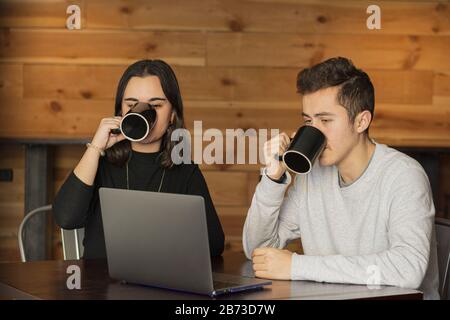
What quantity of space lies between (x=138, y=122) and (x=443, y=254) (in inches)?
34.0

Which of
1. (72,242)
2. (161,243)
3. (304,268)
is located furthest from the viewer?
(72,242)

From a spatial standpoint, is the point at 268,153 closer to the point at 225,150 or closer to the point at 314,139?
the point at 314,139

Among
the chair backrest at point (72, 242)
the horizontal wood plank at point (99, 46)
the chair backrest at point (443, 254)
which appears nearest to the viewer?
the chair backrest at point (443, 254)

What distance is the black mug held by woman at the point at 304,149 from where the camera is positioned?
1.93m

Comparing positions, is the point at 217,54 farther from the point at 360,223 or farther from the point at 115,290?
the point at 115,290

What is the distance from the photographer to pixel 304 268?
6.05ft

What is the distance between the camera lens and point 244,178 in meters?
3.77

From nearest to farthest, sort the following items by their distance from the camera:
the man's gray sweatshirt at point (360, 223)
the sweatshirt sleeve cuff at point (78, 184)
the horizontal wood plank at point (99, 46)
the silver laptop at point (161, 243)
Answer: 1. the silver laptop at point (161, 243)
2. the man's gray sweatshirt at point (360, 223)
3. the sweatshirt sleeve cuff at point (78, 184)
4. the horizontal wood plank at point (99, 46)

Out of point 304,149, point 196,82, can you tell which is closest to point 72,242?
point 304,149

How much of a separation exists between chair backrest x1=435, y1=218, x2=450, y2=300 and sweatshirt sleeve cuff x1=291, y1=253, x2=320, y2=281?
0.45m

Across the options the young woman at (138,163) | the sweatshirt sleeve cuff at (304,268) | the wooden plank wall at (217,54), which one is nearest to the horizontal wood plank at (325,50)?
the wooden plank wall at (217,54)

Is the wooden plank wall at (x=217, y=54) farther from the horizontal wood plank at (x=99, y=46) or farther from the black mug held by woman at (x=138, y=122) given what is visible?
the black mug held by woman at (x=138, y=122)

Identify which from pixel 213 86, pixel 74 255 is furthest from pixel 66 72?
pixel 74 255

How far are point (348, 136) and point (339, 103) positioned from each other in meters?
0.09
